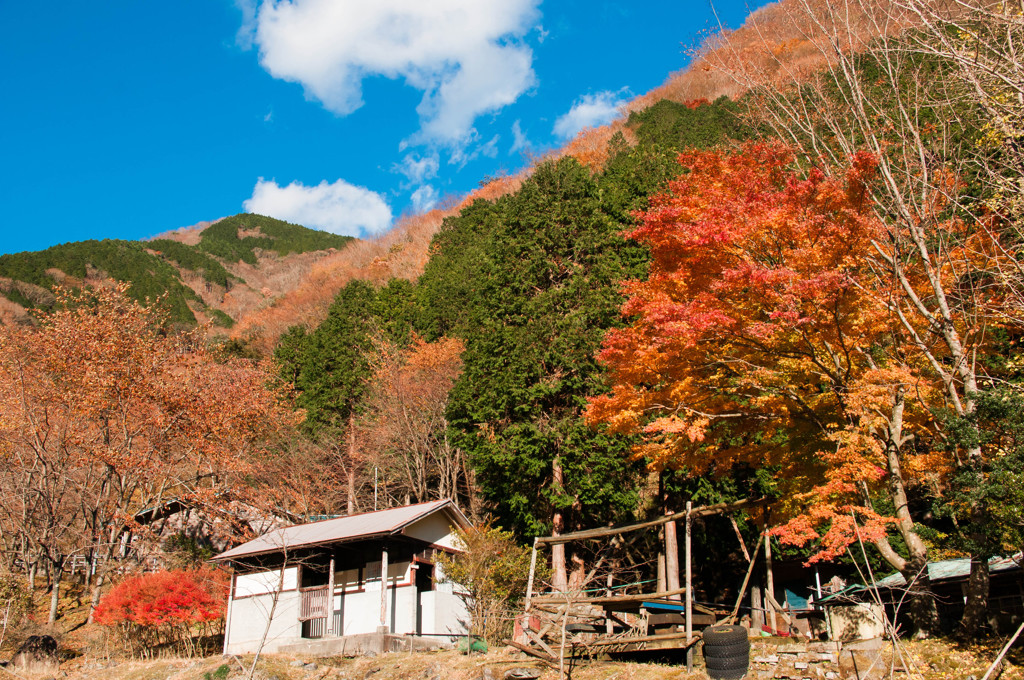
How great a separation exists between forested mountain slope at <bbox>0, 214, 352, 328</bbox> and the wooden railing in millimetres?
19891

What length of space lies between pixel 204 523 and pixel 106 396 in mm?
7062

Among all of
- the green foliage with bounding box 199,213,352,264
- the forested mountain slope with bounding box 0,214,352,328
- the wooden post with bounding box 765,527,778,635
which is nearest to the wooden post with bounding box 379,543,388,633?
the wooden post with bounding box 765,527,778,635

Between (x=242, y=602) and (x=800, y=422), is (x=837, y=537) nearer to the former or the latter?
(x=800, y=422)

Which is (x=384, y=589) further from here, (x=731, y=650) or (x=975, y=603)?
(x=975, y=603)

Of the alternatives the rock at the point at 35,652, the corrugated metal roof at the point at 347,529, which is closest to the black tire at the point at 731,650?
the corrugated metal roof at the point at 347,529

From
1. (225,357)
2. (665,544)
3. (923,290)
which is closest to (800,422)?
(923,290)

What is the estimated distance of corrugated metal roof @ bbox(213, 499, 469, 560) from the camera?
16.0 m

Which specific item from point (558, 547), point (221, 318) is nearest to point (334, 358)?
point (558, 547)

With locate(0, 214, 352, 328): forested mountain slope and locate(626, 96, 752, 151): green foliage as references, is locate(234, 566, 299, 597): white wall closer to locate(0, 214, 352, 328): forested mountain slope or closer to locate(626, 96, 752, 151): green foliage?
locate(0, 214, 352, 328): forested mountain slope

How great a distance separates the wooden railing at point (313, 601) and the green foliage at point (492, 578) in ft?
11.1

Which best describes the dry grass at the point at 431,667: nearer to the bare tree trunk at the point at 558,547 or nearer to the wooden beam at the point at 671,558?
the bare tree trunk at the point at 558,547

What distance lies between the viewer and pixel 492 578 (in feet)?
51.8

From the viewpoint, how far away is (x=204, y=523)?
24.8 metres

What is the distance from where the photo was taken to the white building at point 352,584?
53.2ft
